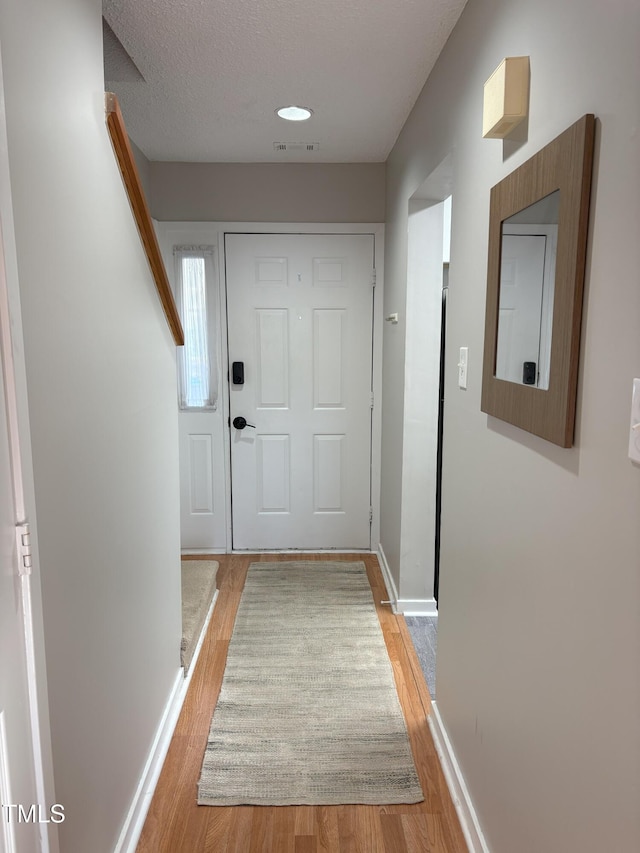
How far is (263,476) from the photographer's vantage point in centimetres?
391

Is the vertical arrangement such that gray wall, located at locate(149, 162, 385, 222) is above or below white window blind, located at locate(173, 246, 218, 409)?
above

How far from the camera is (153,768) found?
191cm

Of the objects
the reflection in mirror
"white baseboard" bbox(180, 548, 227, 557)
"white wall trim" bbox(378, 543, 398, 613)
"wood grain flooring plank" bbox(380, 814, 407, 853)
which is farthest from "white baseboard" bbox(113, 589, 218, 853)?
the reflection in mirror

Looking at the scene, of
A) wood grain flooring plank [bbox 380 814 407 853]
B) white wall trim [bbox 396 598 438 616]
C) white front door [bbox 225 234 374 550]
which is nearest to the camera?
wood grain flooring plank [bbox 380 814 407 853]

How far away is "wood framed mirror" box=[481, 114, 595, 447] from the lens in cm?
104

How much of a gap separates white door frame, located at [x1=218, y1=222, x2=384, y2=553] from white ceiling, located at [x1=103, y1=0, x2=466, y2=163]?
515 millimetres

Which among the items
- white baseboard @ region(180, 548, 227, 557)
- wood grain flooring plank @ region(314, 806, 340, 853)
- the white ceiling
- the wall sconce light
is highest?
the white ceiling

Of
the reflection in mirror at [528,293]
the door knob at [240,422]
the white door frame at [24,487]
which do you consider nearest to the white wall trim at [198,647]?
the door knob at [240,422]

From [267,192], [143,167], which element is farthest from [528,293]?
[143,167]

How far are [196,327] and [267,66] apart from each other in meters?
1.76

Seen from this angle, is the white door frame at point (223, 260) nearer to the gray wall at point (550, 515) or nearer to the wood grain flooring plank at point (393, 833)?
the gray wall at point (550, 515)

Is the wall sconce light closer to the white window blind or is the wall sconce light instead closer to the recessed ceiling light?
the recessed ceiling light

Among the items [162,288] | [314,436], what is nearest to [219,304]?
[314,436]

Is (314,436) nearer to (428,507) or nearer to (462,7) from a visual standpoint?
(428,507)
